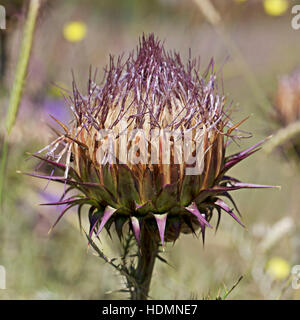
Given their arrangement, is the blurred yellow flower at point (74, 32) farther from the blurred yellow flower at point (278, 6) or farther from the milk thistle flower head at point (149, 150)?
the milk thistle flower head at point (149, 150)

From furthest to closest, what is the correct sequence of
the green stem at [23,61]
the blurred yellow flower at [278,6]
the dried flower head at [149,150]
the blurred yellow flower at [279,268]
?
the blurred yellow flower at [278,6], the blurred yellow flower at [279,268], the green stem at [23,61], the dried flower head at [149,150]

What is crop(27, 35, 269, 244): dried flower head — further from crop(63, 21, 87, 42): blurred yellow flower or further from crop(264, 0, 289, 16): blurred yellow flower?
crop(264, 0, 289, 16): blurred yellow flower

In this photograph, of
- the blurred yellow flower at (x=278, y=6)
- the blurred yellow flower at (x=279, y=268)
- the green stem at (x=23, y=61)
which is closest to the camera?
the green stem at (x=23, y=61)

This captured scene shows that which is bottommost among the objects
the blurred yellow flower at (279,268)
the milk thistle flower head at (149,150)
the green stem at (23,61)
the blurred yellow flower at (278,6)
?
the blurred yellow flower at (279,268)

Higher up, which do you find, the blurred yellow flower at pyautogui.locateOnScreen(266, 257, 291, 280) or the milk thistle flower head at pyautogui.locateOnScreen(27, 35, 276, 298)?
the milk thistle flower head at pyautogui.locateOnScreen(27, 35, 276, 298)

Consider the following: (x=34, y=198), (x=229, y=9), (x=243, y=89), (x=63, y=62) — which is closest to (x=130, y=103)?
(x=34, y=198)

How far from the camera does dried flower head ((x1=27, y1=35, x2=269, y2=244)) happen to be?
1509mm

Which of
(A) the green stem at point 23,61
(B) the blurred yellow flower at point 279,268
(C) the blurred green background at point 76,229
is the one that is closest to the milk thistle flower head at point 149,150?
(A) the green stem at point 23,61

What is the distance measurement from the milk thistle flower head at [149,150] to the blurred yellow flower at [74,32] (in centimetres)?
236

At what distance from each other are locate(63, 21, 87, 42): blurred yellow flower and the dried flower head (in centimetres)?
236

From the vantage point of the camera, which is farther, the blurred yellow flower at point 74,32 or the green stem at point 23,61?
the blurred yellow flower at point 74,32

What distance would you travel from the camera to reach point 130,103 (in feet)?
5.15

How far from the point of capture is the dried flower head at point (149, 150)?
1509mm

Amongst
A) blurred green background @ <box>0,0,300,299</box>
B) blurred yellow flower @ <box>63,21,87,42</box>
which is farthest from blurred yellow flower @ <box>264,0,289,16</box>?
blurred yellow flower @ <box>63,21,87,42</box>
